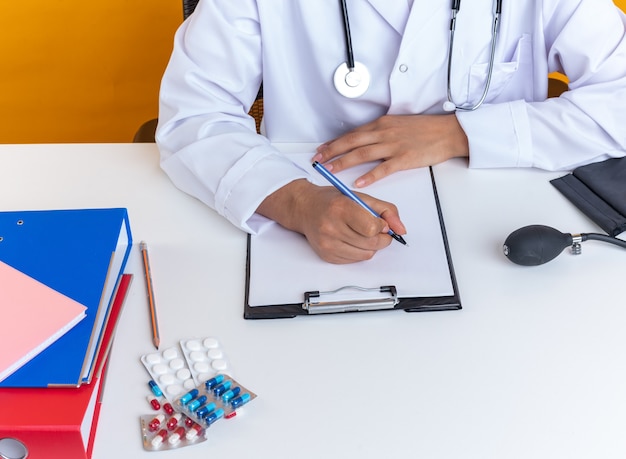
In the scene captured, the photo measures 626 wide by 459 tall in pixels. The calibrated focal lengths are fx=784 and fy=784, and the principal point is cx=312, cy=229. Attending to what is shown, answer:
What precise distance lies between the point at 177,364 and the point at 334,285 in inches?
9.0

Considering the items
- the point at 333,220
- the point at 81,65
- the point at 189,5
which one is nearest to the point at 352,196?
the point at 333,220

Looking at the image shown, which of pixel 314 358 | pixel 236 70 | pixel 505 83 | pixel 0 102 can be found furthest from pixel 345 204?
pixel 0 102

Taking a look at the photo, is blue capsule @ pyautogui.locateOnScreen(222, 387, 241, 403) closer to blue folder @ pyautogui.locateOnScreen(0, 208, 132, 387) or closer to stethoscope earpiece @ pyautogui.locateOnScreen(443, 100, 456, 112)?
blue folder @ pyautogui.locateOnScreen(0, 208, 132, 387)

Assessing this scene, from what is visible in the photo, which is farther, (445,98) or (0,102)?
(0,102)

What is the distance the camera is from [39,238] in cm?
103

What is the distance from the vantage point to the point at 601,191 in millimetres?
1178

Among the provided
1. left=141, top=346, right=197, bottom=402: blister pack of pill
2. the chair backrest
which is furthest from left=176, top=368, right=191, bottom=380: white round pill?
the chair backrest

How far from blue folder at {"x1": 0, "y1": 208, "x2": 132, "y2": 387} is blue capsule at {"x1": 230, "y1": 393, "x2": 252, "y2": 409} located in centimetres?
16

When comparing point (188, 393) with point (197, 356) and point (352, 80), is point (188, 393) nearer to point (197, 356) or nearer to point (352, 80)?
point (197, 356)

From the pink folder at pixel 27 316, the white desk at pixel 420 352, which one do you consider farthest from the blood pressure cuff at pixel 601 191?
the pink folder at pixel 27 316

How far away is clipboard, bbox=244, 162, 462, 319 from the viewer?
99cm

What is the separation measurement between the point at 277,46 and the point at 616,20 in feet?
1.86

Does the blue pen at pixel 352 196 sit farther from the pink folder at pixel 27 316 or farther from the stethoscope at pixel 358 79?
the pink folder at pixel 27 316

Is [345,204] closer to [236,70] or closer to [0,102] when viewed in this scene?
[236,70]
